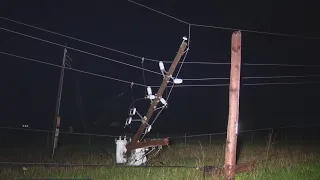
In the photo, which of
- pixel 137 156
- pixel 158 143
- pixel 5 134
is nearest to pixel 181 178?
pixel 158 143

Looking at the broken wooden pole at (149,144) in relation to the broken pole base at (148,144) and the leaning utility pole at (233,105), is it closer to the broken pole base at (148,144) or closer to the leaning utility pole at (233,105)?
the broken pole base at (148,144)

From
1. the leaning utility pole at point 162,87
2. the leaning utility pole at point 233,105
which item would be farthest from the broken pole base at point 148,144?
the leaning utility pole at point 233,105

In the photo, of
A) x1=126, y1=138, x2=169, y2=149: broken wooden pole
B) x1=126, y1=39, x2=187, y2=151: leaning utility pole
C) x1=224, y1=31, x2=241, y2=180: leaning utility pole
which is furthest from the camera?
x1=126, y1=138, x2=169, y2=149: broken wooden pole

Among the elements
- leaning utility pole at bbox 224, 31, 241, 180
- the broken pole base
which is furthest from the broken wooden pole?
leaning utility pole at bbox 224, 31, 241, 180

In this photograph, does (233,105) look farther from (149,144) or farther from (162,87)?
(149,144)

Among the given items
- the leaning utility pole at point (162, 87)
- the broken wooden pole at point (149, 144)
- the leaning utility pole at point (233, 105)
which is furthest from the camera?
the broken wooden pole at point (149, 144)

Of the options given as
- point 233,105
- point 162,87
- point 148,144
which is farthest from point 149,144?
point 233,105

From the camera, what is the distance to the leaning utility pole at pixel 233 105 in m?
12.0

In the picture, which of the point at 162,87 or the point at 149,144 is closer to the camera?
the point at 162,87

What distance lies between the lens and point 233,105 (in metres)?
12.0

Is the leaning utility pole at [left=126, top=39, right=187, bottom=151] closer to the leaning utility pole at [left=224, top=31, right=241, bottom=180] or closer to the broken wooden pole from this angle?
the broken wooden pole

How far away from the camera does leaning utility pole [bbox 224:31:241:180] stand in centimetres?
1200

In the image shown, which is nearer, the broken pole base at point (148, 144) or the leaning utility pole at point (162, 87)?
the leaning utility pole at point (162, 87)

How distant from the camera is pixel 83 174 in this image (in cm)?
1373
